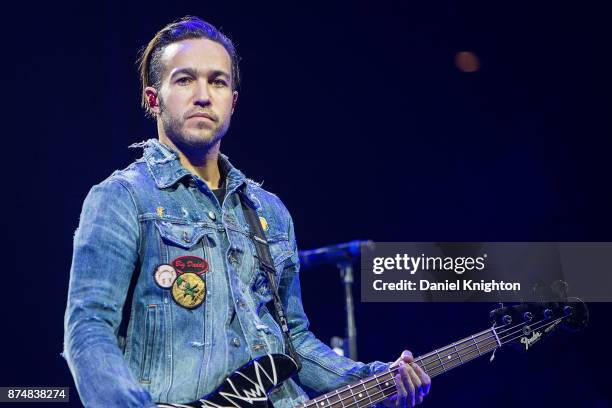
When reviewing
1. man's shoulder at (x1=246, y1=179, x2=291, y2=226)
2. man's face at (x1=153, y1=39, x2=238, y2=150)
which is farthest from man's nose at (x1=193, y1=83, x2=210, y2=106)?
man's shoulder at (x1=246, y1=179, x2=291, y2=226)

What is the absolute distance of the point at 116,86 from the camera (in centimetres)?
603

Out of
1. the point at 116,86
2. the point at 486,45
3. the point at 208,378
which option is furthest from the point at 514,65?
the point at 208,378

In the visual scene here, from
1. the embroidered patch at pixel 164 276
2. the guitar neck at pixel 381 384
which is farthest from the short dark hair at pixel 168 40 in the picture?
the guitar neck at pixel 381 384

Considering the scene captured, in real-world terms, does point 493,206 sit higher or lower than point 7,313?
higher

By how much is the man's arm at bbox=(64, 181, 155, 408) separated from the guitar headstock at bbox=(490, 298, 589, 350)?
1.94m

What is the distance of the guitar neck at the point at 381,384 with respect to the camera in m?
3.04

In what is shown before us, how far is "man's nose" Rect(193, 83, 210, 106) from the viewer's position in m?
3.10

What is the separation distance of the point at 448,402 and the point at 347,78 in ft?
9.64

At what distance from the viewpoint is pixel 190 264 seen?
2844 millimetres

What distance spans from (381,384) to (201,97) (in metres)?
1.41

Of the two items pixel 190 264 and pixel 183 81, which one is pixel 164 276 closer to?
pixel 190 264

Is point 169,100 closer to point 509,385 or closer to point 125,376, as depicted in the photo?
point 125,376

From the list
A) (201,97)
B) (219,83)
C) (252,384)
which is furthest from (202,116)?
(252,384)

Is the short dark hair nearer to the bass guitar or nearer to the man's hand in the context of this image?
the bass guitar
